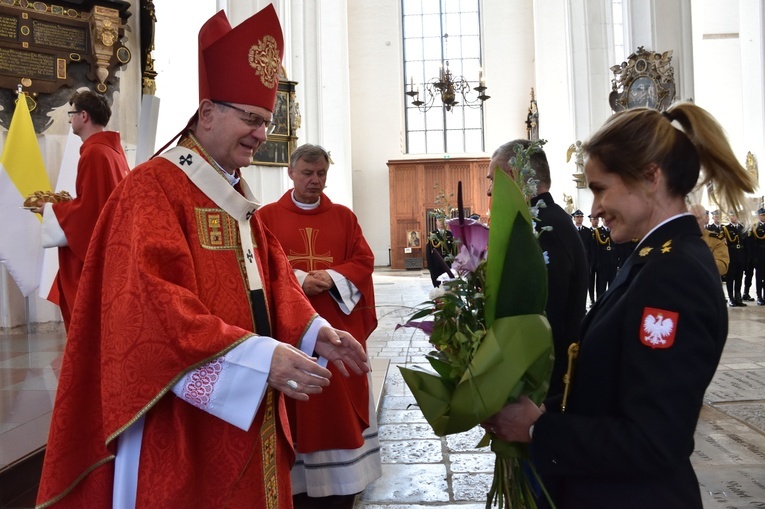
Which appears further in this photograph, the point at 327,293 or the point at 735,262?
the point at 735,262

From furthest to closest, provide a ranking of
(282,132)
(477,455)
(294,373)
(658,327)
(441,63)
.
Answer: (441,63), (282,132), (477,455), (294,373), (658,327)

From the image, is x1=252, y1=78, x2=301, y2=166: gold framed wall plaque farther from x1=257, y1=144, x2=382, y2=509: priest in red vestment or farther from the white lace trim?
the white lace trim

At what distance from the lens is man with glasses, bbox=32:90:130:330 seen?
4.01 metres

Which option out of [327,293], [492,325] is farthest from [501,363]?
[327,293]

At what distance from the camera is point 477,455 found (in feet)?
13.2

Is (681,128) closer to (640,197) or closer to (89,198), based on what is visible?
(640,197)

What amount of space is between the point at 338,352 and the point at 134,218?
0.65 meters

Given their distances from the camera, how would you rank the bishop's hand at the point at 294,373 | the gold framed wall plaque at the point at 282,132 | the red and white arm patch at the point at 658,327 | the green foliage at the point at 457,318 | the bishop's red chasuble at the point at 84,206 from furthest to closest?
the gold framed wall plaque at the point at 282,132, the bishop's red chasuble at the point at 84,206, the bishop's hand at the point at 294,373, the green foliage at the point at 457,318, the red and white arm patch at the point at 658,327

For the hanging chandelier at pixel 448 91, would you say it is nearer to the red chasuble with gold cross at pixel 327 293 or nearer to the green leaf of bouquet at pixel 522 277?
the red chasuble with gold cross at pixel 327 293

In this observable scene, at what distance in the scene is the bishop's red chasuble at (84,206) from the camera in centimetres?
400

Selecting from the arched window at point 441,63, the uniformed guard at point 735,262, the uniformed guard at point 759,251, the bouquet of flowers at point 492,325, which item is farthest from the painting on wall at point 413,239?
the bouquet of flowers at point 492,325

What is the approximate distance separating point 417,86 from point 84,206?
2022 cm

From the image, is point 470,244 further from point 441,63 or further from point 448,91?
point 441,63

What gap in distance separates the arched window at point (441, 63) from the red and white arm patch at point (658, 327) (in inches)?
956
